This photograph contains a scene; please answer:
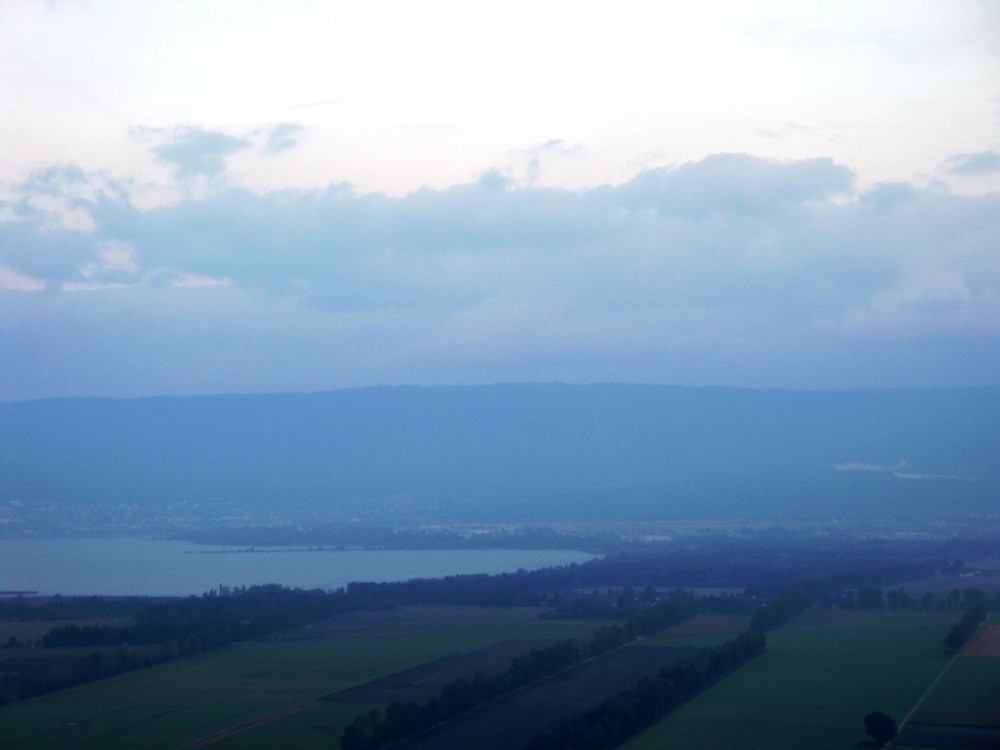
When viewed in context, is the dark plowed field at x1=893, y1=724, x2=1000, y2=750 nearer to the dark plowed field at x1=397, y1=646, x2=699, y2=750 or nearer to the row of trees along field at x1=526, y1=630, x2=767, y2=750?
the row of trees along field at x1=526, y1=630, x2=767, y2=750

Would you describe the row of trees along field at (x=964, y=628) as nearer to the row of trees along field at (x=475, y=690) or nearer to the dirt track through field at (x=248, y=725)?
the row of trees along field at (x=475, y=690)

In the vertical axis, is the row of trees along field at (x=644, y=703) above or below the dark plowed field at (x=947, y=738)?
above

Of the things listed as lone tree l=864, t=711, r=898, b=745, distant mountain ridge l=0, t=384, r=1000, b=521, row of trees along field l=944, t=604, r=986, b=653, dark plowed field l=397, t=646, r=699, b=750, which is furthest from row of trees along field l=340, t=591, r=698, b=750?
distant mountain ridge l=0, t=384, r=1000, b=521

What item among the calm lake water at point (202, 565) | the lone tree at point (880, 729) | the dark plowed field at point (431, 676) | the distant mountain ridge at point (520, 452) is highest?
the distant mountain ridge at point (520, 452)

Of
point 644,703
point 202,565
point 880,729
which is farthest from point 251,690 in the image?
point 202,565

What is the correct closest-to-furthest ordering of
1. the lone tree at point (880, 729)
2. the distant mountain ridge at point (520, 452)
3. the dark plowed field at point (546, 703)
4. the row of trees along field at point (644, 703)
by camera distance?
the row of trees along field at point (644, 703)
the lone tree at point (880, 729)
the dark plowed field at point (546, 703)
the distant mountain ridge at point (520, 452)

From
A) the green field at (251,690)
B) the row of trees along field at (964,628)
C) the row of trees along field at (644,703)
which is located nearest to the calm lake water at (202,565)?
the green field at (251,690)

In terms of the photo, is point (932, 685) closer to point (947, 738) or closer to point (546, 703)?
point (947, 738)

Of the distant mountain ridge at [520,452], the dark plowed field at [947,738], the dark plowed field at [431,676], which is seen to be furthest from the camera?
the distant mountain ridge at [520,452]

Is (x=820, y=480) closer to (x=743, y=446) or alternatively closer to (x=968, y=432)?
(x=968, y=432)
